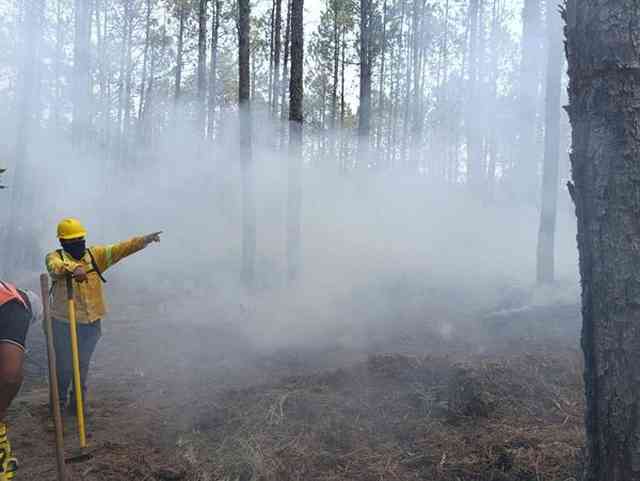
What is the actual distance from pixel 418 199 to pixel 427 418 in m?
15.7

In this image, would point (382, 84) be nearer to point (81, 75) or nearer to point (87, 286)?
point (81, 75)

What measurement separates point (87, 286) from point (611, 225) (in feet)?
13.6

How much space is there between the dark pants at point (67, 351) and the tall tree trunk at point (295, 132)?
588cm

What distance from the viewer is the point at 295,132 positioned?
9.84 meters

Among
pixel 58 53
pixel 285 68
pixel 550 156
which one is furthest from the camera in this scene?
pixel 58 53

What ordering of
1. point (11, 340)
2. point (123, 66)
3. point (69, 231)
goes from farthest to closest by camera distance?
point (123, 66) → point (69, 231) → point (11, 340)

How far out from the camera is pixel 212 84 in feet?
69.8

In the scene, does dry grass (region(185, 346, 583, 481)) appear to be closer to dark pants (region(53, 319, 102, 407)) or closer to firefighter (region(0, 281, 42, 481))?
dark pants (region(53, 319, 102, 407))

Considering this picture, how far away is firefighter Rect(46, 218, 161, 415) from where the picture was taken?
4.47m

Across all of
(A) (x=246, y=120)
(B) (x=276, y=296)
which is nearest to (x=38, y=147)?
(A) (x=246, y=120)

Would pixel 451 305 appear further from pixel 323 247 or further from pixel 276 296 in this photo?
pixel 323 247

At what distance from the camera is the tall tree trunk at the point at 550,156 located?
8.86 meters

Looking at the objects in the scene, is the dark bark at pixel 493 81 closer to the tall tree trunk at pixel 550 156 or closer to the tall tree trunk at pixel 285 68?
the tall tree trunk at pixel 285 68

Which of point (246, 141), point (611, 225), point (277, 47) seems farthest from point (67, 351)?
point (277, 47)
